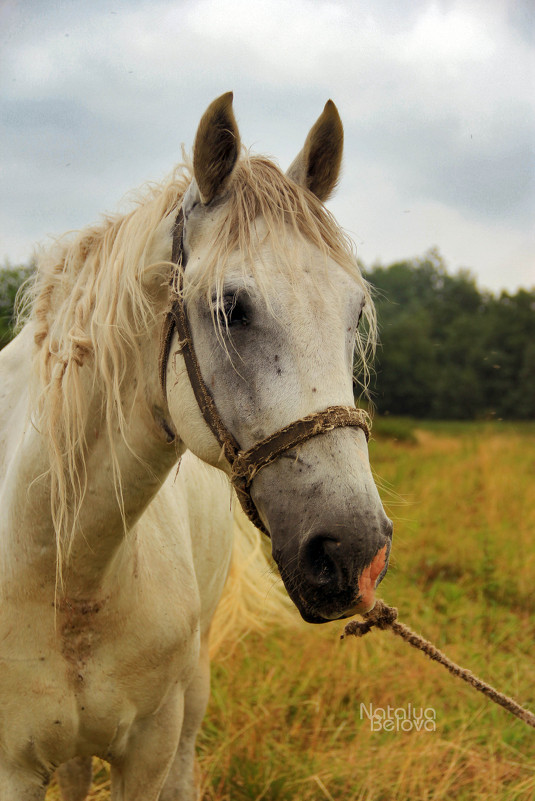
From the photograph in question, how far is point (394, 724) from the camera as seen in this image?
3504 mm

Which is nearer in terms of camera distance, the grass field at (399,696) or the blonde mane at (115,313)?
the blonde mane at (115,313)

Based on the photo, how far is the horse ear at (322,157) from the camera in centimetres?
174

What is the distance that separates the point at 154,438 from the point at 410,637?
1.03 metres

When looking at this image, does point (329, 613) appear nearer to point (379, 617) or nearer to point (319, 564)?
point (319, 564)

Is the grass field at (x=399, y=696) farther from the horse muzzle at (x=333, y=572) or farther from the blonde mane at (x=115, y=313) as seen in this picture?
the blonde mane at (x=115, y=313)

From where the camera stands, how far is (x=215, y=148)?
1.56 meters

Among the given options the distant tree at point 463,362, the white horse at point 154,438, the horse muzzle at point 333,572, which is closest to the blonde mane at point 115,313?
the white horse at point 154,438

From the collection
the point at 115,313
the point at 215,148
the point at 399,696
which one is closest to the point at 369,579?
the point at 115,313

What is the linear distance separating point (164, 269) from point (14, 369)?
2.56ft

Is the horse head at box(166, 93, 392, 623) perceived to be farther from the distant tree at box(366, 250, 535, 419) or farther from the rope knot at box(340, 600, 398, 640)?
the distant tree at box(366, 250, 535, 419)

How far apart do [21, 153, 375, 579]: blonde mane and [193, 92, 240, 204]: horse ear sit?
0.15 feet

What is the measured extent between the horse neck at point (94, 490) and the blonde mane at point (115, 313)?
0.02 m

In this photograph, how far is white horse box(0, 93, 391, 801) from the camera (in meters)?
1.37

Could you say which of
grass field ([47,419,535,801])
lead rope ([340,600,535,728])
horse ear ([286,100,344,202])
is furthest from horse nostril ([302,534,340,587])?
horse ear ([286,100,344,202])
